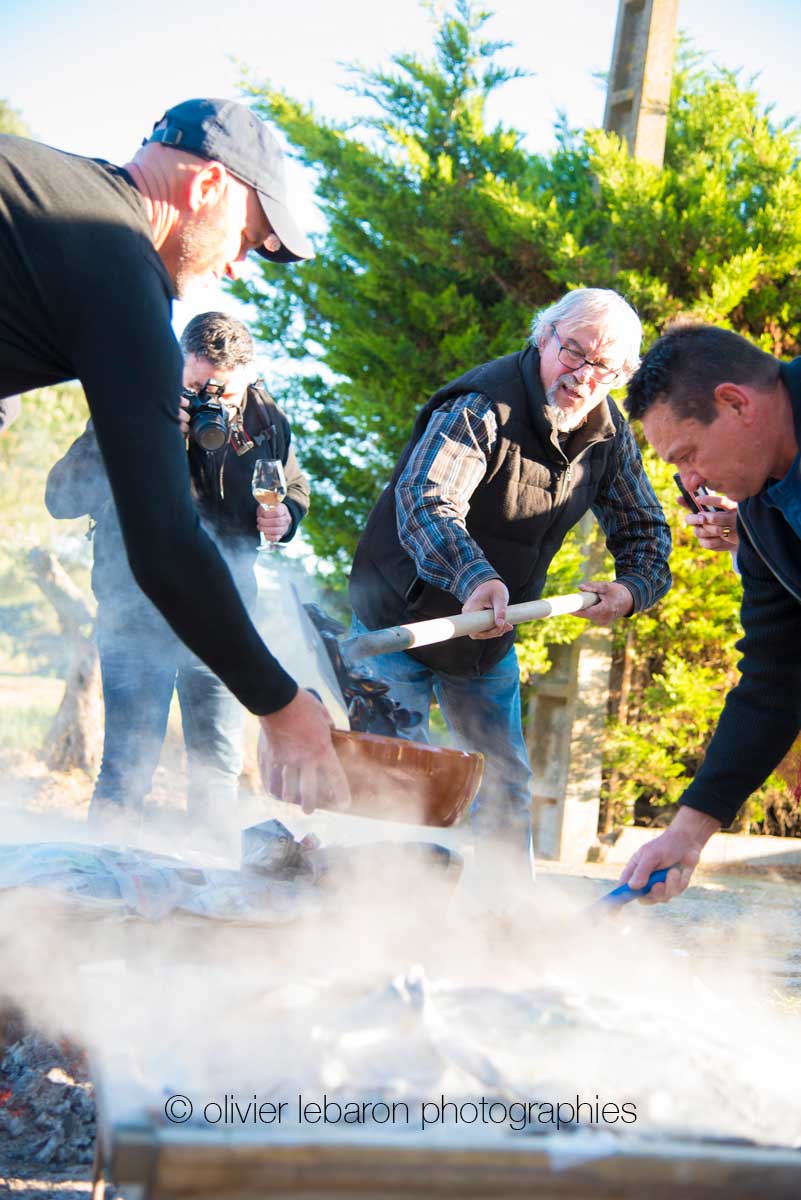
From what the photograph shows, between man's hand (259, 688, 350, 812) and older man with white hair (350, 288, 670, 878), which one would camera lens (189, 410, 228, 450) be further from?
man's hand (259, 688, 350, 812)

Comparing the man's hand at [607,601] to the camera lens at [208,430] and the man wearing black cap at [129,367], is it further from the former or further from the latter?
the man wearing black cap at [129,367]

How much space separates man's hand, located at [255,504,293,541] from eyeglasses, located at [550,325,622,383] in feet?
4.14

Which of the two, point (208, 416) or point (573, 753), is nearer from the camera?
point (208, 416)

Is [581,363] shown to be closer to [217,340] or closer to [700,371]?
[700,371]

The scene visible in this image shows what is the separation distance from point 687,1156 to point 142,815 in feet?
8.90

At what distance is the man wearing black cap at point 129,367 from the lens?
1702 millimetres

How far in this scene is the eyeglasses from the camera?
3.14 meters

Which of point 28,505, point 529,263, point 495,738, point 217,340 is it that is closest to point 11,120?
point 28,505

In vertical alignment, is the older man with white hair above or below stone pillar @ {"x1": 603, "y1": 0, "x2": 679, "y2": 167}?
below

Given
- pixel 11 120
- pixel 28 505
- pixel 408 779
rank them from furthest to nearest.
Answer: pixel 11 120
pixel 28 505
pixel 408 779

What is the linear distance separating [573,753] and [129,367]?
4717 mm

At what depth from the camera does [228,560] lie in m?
3.90

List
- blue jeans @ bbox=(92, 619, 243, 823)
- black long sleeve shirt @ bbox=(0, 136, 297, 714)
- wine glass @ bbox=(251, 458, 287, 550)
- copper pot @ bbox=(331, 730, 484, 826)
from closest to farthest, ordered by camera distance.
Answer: black long sleeve shirt @ bbox=(0, 136, 297, 714)
copper pot @ bbox=(331, 730, 484, 826)
blue jeans @ bbox=(92, 619, 243, 823)
wine glass @ bbox=(251, 458, 287, 550)

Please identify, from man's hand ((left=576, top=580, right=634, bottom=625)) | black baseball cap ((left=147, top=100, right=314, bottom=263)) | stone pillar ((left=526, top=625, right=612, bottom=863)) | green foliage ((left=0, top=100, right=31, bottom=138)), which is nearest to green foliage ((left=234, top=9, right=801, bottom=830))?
stone pillar ((left=526, top=625, right=612, bottom=863))
